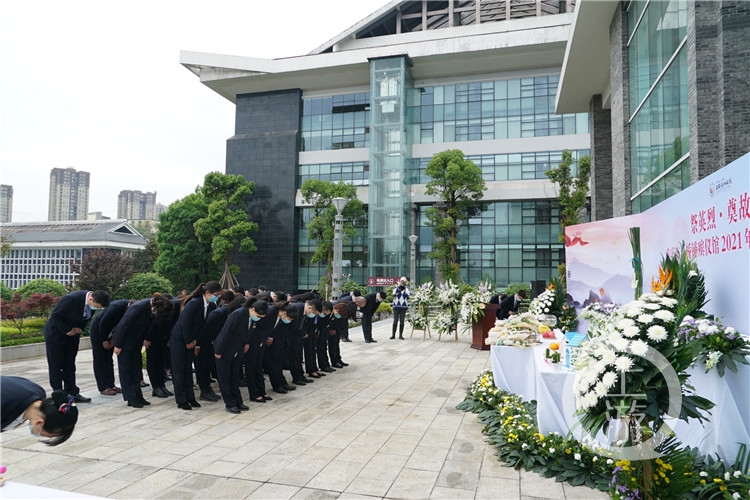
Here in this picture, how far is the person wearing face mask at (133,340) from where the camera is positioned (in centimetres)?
686

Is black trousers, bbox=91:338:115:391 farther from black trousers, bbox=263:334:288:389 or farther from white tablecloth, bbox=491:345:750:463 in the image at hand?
white tablecloth, bbox=491:345:750:463

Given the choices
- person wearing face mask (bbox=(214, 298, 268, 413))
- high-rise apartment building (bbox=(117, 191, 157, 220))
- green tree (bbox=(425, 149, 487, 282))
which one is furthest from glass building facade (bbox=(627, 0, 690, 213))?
high-rise apartment building (bbox=(117, 191, 157, 220))

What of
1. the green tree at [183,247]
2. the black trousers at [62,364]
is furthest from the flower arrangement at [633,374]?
the green tree at [183,247]

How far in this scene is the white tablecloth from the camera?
12.1ft

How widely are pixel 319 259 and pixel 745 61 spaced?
92.2 feet

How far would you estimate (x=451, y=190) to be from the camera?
101 ft

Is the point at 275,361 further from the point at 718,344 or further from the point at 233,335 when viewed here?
the point at 718,344

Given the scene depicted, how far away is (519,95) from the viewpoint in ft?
113

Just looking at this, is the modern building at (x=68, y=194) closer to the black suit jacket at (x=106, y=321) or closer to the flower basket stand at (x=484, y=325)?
the flower basket stand at (x=484, y=325)

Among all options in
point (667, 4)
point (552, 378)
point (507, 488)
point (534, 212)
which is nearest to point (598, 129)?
point (667, 4)

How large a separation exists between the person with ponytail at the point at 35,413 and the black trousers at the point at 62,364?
5.36m

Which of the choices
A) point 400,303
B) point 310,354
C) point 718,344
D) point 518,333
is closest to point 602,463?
point 718,344

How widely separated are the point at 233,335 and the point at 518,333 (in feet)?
13.2

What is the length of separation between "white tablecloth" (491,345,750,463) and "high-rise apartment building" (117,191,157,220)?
143296 millimetres
